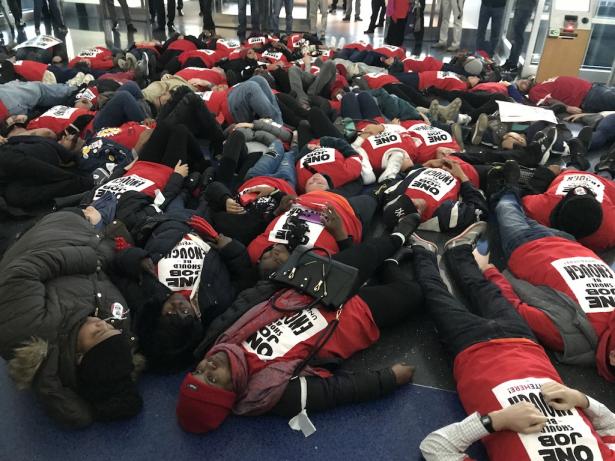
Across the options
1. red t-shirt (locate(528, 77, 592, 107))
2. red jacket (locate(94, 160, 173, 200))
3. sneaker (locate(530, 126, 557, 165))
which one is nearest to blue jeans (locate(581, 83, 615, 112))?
red t-shirt (locate(528, 77, 592, 107))

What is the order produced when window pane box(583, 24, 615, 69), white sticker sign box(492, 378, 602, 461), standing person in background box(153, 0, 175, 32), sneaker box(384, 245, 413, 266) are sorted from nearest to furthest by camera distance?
white sticker sign box(492, 378, 602, 461)
sneaker box(384, 245, 413, 266)
window pane box(583, 24, 615, 69)
standing person in background box(153, 0, 175, 32)

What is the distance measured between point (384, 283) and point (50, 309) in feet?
4.57

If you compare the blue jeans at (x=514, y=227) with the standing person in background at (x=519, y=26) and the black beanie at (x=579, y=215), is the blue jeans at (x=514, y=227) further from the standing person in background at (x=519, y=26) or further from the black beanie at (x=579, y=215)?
the standing person in background at (x=519, y=26)

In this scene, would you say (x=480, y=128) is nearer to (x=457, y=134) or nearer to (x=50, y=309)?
(x=457, y=134)

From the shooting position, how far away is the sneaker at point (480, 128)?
362cm

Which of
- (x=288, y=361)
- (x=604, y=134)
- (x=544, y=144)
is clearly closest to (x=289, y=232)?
(x=288, y=361)

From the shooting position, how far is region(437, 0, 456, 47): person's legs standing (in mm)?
6570

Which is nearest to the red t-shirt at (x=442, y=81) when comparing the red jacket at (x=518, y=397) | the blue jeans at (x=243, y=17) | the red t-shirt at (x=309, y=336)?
the red t-shirt at (x=309, y=336)

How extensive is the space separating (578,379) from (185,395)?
4.95 ft

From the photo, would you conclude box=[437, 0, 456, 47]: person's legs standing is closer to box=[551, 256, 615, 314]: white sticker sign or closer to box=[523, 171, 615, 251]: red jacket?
box=[523, 171, 615, 251]: red jacket

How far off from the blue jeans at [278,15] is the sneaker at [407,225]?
583cm

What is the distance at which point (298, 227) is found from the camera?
2.11 metres

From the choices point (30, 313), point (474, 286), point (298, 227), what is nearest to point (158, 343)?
point (30, 313)

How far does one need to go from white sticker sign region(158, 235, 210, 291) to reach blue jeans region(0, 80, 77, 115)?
269 centimetres
